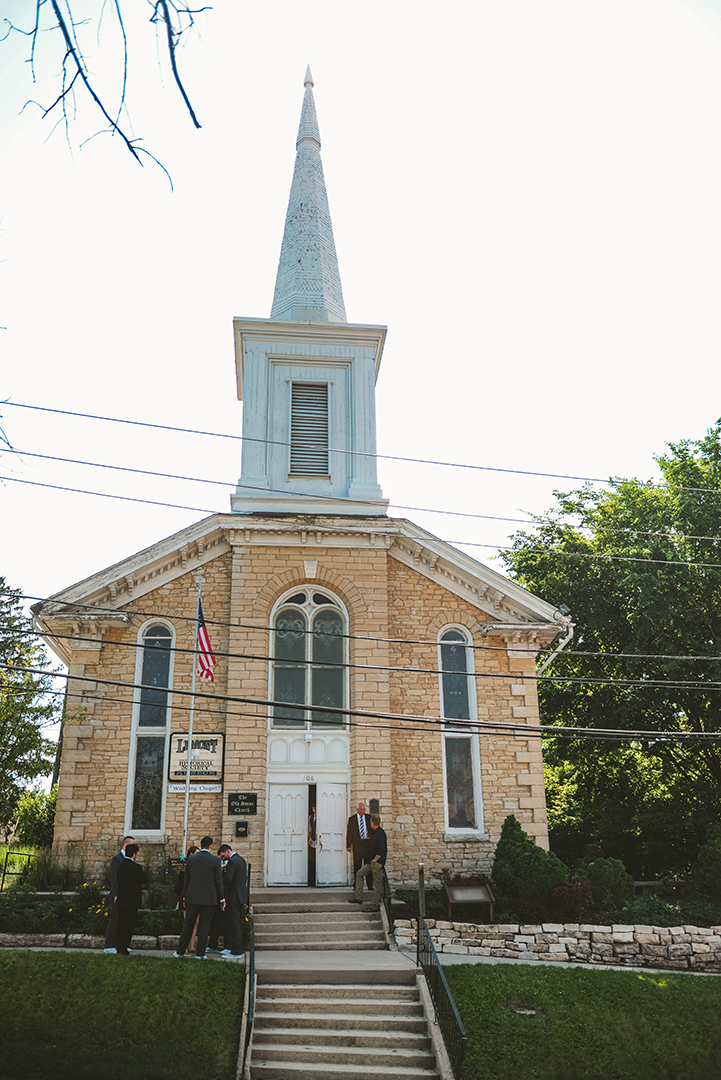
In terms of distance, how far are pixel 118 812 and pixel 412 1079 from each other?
8864 millimetres

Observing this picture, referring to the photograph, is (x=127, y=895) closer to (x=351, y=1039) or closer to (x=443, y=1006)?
(x=351, y=1039)

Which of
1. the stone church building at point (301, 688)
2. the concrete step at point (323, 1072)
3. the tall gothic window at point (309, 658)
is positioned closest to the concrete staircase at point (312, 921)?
the stone church building at point (301, 688)

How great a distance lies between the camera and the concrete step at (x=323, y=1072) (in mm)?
10062

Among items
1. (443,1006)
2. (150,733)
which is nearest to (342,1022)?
(443,1006)

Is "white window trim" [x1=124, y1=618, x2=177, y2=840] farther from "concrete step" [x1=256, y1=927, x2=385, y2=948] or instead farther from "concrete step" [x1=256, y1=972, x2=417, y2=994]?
"concrete step" [x1=256, y1=972, x2=417, y2=994]

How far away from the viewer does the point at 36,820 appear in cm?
2150

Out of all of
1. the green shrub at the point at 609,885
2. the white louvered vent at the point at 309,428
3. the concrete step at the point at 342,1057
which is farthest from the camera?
the white louvered vent at the point at 309,428

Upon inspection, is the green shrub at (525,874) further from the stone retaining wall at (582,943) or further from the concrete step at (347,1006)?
the concrete step at (347,1006)

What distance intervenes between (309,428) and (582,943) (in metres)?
12.8

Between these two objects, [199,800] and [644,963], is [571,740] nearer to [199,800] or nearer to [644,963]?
[644,963]

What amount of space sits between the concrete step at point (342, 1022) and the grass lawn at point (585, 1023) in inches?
30.5

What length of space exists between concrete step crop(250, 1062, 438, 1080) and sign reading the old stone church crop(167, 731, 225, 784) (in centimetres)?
740

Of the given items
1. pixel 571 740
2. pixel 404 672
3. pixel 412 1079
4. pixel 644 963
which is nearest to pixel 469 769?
pixel 404 672

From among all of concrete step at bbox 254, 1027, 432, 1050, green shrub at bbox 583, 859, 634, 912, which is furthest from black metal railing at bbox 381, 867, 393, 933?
green shrub at bbox 583, 859, 634, 912
